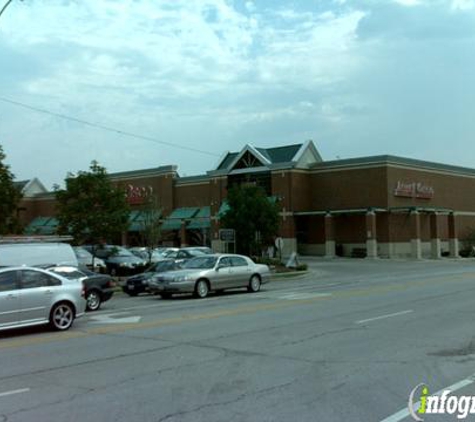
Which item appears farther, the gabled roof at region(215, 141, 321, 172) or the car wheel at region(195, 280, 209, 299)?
the gabled roof at region(215, 141, 321, 172)

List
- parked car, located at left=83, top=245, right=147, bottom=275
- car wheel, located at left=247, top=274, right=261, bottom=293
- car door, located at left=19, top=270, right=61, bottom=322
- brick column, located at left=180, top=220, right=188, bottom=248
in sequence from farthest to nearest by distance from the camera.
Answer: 1. brick column, located at left=180, top=220, right=188, bottom=248
2. parked car, located at left=83, top=245, right=147, bottom=275
3. car wheel, located at left=247, top=274, right=261, bottom=293
4. car door, located at left=19, top=270, right=61, bottom=322

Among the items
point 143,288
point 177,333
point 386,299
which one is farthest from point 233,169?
point 177,333

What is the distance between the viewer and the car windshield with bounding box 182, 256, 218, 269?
74.0ft

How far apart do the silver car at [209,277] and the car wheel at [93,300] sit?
2962mm

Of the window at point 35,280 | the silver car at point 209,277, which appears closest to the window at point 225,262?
the silver car at point 209,277

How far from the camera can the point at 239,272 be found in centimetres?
2322

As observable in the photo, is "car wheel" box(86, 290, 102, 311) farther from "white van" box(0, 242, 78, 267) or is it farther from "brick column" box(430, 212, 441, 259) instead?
"brick column" box(430, 212, 441, 259)

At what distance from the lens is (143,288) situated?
2431 cm

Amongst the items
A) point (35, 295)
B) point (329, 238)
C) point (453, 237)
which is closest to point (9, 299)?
point (35, 295)

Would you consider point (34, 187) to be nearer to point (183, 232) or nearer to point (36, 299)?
point (183, 232)

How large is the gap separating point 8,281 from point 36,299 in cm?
69

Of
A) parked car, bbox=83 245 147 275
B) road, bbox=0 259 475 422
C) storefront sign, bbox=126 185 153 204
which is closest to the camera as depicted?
road, bbox=0 259 475 422

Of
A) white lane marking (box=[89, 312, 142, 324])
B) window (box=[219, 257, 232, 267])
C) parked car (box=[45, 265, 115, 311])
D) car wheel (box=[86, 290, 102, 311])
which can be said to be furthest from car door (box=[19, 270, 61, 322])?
window (box=[219, 257, 232, 267])

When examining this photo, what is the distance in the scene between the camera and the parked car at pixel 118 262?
34.4 meters
